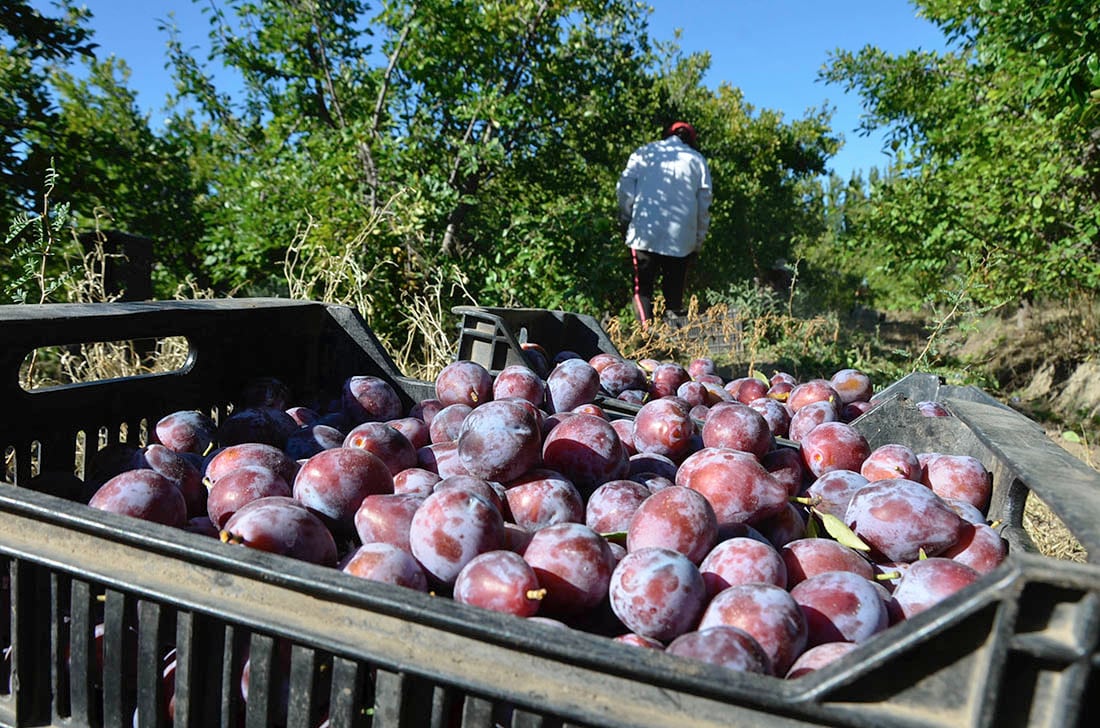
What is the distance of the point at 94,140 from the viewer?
4328mm

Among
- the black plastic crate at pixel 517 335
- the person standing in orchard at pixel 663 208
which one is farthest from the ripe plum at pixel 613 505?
the person standing in orchard at pixel 663 208

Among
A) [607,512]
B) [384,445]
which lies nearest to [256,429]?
[384,445]

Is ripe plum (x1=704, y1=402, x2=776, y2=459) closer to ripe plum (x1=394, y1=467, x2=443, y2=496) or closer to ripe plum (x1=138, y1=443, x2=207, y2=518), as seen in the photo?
ripe plum (x1=394, y1=467, x2=443, y2=496)

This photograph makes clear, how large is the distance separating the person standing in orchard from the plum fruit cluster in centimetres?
395

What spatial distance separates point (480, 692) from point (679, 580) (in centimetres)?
41

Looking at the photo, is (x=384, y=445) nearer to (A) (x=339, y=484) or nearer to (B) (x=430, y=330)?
(A) (x=339, y=484)

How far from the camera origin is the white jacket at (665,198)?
18.7ft

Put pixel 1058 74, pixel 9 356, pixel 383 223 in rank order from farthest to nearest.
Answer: pixel 383 223 < pixel 1058 74 < pixel 9 356

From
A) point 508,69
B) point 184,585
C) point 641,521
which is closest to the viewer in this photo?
point 184,585

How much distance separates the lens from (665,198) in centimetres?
570

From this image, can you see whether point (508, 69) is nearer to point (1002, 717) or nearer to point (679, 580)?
point (679, 580)

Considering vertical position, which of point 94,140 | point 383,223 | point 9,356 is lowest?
point 9,356

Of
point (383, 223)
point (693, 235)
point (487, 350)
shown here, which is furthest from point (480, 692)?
point (693, 235)

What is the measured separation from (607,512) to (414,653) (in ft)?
2.15
